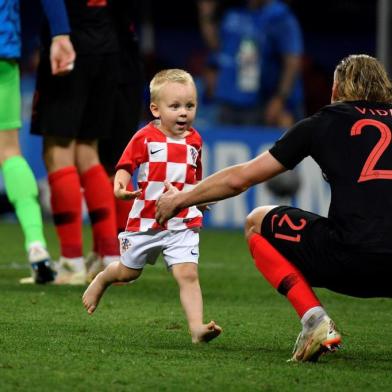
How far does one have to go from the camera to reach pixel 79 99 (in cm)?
702

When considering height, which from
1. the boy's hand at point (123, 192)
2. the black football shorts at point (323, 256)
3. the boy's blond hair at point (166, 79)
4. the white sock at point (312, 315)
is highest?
the boy's blond hair at point (166, 79)

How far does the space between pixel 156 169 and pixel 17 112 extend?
1.87 m

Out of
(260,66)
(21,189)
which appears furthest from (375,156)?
(260,66)

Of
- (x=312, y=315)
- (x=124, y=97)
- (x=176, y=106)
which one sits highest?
(x=176, y=106)

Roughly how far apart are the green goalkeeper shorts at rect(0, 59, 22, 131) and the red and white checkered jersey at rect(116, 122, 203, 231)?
67.7 inches

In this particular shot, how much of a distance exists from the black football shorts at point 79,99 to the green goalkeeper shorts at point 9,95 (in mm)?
210

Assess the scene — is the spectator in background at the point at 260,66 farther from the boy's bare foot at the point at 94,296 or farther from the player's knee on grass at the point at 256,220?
the player's knee on grass at the point at 256,220

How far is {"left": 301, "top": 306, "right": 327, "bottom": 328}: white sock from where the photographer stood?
4.46 metres

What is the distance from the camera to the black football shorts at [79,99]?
6918mm

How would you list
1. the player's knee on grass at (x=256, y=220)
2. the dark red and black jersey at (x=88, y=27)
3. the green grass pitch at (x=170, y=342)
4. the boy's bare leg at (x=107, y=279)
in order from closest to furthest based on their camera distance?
the green grass pitch at (x=170, y=342) < the player's knee on grass at (x=256, y=220) < the boy's bare leg at (x=107, y=279) < the dark red and black jersey at (x=88, y=27)

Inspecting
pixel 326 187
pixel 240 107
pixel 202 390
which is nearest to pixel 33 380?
pixel 202 390

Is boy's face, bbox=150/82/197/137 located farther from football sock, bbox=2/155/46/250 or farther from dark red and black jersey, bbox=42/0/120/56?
dark red and black jersey, bbox=42/0/120/56

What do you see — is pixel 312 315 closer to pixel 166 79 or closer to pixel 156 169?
pixel 156 169

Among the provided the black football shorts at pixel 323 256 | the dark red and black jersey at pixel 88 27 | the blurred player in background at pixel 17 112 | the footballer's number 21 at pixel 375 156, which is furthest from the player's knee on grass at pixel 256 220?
the dark red and black jersey at pixel 88 27
